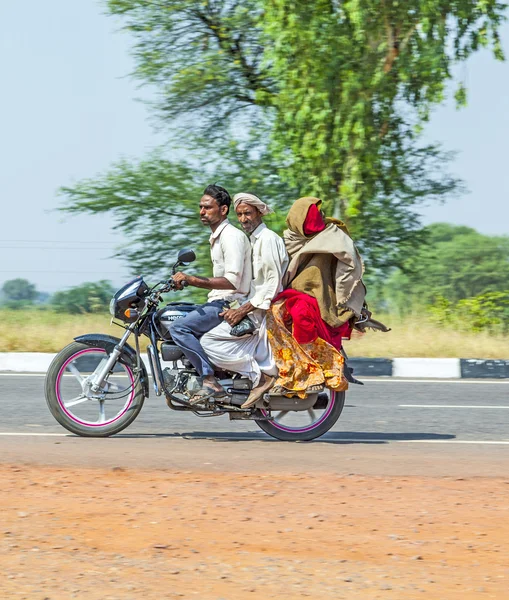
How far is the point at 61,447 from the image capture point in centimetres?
725

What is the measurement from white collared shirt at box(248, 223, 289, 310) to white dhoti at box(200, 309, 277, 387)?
0.17m

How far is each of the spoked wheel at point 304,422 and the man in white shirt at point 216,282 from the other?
0.55 metres

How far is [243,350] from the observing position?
7328mm

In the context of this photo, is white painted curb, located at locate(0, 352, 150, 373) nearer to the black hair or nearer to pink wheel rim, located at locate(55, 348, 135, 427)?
pink wheel rim, located at locate(55, 348, 135, 427)

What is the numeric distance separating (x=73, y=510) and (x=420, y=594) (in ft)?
6.31

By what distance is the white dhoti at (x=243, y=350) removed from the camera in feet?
23.9

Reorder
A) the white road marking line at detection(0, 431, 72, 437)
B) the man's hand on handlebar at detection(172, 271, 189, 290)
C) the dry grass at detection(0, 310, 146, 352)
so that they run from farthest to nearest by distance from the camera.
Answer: the dry grass at detection(0, 310, 146, 352)
the white road marking line at detection(0, 431, 72, 437)
the man's hand on handlebar at detection(172, 271, 189, 290)

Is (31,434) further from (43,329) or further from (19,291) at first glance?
(19,291)

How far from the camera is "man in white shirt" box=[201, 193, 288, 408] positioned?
7.15 metres

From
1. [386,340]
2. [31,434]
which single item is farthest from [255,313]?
[386,340]

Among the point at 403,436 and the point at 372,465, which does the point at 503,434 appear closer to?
the point at 403,436

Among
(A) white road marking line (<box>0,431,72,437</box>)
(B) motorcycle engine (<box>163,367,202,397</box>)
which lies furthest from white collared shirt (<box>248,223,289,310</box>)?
(A) white road marking line (<box>0,431,72,437</box>)

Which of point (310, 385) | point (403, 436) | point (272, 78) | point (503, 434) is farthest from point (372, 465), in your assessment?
point (272, 78)

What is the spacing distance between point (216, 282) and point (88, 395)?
121 centimetres
